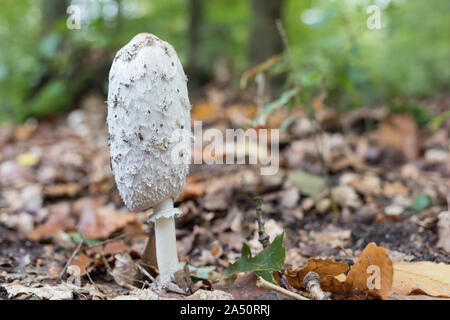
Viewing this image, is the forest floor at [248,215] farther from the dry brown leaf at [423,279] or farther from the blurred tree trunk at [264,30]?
the blurred tree trunk at [264,30]

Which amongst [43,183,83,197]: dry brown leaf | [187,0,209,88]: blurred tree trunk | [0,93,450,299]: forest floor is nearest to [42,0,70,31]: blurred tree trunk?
[187,0,209,88]: blurred tree trunk

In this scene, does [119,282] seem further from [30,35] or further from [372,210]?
[30,35]

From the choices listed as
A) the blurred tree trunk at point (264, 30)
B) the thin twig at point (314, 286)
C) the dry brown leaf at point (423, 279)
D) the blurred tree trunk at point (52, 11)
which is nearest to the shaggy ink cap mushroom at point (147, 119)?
the thin twig at point (314, 286)

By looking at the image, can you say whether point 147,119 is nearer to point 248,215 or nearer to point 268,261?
point 268,261

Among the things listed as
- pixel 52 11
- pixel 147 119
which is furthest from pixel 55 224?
pixel 52 11

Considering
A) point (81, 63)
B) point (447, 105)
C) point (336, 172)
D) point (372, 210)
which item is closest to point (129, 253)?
point (372, 210)
